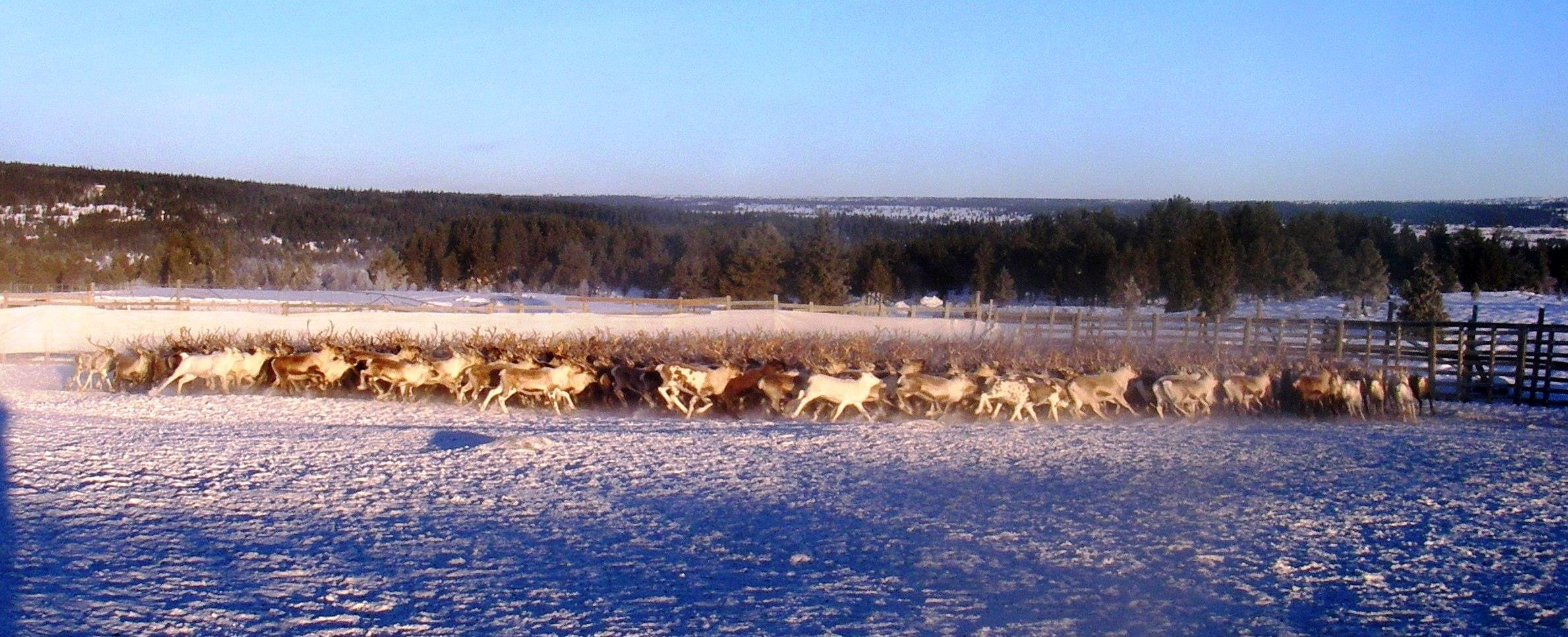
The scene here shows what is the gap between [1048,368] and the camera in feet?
57.9

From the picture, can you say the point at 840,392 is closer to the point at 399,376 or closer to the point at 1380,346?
the point at 399,376

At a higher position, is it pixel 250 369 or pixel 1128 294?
pixel 250 369

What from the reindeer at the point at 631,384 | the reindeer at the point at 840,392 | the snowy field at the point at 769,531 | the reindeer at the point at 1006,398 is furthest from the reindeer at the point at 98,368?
the reindeer at the point at 1006,398

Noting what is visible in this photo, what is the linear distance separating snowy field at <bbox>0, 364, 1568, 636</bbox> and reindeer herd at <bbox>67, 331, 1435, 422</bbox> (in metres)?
1.99

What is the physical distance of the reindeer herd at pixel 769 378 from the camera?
53.6 feet

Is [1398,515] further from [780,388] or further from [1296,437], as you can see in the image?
[780,388]

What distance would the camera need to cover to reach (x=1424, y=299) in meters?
38.6

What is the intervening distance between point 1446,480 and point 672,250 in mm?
77574

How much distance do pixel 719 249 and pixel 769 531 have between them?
6380 cm

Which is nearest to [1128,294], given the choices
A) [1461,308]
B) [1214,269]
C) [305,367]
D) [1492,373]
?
[1214,269]

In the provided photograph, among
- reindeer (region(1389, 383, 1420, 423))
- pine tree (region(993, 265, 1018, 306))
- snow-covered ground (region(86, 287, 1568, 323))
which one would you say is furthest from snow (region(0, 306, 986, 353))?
pine tree (region(993, 265, 1018, 306))

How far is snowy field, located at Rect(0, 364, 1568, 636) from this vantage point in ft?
21.8

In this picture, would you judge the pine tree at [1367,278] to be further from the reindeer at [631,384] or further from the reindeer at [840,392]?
the reindeer at [631,384]

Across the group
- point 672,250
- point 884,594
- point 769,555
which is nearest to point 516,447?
point 769,555
